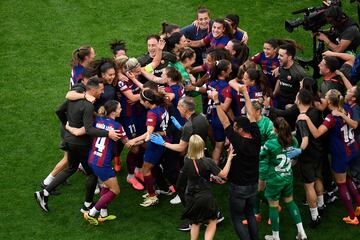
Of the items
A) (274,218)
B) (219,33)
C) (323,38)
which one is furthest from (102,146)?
(323,38)

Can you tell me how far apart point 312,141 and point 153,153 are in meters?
2.06

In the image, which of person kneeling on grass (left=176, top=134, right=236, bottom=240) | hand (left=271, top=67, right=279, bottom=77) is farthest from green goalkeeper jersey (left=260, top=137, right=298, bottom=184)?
hand (left=271, top=67, right=279, bottom=77)

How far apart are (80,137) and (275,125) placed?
8.34ft

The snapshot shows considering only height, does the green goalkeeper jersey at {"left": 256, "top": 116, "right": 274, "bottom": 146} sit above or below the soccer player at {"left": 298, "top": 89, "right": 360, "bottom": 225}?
above

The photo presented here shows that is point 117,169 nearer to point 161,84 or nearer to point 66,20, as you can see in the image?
point 161,84

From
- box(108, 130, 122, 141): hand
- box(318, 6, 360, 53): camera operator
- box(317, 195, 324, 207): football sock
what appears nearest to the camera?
box(108, 130, 122, 141): hand

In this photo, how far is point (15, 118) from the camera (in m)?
10.6

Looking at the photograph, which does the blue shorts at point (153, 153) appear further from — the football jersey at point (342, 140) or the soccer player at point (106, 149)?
the football jersey at point (342, 140)

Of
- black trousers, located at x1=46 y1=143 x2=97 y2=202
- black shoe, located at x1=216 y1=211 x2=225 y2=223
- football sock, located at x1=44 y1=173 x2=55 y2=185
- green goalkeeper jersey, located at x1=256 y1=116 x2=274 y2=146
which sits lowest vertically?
black shoe, located at x1=216 y1=211 x2=225 y2=223

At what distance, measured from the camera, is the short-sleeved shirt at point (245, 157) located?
23.2 feet

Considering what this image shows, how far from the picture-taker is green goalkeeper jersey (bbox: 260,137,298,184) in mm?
7371

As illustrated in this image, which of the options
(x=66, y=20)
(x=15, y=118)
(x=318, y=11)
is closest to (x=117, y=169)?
(x=15, y=118)

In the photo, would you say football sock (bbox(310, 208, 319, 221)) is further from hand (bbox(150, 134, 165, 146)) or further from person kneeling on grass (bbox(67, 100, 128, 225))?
person kneeling on grass (bbox(67, 100, 128, 225))

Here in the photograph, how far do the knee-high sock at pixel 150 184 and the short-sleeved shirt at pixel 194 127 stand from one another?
938 millimetres
